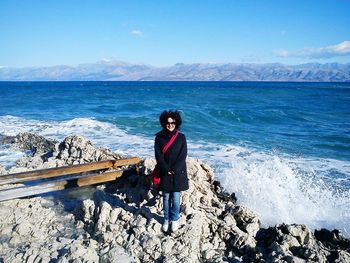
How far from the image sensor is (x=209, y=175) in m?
7.00

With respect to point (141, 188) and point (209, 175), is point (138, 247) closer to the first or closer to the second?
point (141, 188)

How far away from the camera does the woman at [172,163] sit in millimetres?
5086

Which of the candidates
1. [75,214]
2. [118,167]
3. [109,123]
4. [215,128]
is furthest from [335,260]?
[109,123]

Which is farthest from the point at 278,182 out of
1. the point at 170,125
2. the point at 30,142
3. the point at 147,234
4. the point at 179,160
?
the point at 30,142

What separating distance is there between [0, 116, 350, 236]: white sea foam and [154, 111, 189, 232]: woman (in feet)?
8.91

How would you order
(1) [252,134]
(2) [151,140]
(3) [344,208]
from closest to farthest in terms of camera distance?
(3) [344,208]
(2) [151,140]
(1) [252,134]

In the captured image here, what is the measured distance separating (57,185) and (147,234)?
266 cm

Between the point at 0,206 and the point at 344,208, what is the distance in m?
7.10

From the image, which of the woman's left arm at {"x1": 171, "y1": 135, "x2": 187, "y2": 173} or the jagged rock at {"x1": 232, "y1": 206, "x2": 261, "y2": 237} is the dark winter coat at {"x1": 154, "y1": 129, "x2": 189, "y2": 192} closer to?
the woman's left arm at {"x1": 171, "y1": 135, "x2": 187, "y2": 173}

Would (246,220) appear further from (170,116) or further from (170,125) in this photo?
(170,116)

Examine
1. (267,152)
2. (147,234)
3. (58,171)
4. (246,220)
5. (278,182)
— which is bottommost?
(267,152)

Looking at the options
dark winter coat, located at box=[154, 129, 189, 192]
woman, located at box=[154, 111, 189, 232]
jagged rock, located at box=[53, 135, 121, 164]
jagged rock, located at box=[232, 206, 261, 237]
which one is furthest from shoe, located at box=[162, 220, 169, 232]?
jagged rock, located at box=[53, 135, 121, 164]

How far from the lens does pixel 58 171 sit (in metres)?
7.09

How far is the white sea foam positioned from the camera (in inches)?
303
